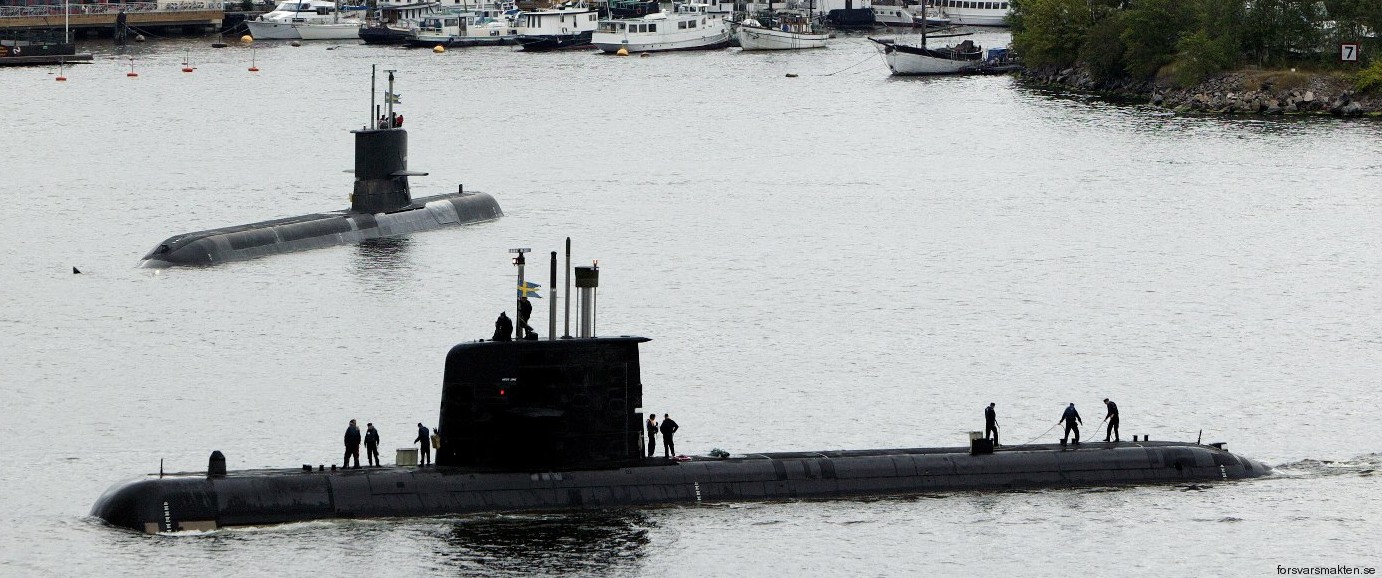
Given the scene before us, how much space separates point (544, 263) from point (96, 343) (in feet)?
55.0

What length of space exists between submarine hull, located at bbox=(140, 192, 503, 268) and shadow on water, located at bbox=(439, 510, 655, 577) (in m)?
26.4

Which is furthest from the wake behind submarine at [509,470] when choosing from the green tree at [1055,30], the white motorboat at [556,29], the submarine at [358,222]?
the white motorboat at [556,29]

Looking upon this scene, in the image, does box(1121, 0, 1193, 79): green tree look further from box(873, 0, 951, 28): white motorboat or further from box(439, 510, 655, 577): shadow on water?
box(439, 510, 655, 577): shadow on water

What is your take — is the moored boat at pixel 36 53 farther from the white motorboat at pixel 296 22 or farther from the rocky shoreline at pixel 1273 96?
the rocky shoreline at pixel 1273 96

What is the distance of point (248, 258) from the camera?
5381cm

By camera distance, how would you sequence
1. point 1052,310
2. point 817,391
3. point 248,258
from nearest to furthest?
point 817,391 < point 1052,310 < point 248,258

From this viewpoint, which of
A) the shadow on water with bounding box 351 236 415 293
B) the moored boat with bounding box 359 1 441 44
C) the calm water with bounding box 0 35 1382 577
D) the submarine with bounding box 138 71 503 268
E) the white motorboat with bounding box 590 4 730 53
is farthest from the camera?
the moored boat with bounding box 359 1 441 44

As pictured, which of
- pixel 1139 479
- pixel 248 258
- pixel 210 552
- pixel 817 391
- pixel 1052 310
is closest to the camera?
pixel 210 552

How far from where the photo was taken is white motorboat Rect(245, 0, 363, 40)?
152250 millimetres

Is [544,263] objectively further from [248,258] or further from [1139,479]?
[1139,479]

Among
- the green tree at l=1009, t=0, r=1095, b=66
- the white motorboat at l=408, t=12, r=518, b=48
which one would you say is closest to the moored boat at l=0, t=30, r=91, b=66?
the white motorboat at l=408, t=12, r=518, b=48

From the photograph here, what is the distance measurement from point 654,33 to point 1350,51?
63.5m

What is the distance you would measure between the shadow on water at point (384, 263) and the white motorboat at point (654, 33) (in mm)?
88736

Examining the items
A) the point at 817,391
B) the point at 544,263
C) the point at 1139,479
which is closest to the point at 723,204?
the point at 544,263
